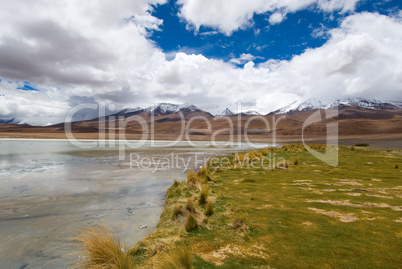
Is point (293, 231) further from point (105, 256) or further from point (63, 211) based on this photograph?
point (63, 211)

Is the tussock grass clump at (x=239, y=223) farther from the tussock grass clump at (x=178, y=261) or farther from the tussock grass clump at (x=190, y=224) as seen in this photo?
the tussock grass clump at (x=178, y=261)

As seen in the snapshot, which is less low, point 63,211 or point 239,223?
point 239,223

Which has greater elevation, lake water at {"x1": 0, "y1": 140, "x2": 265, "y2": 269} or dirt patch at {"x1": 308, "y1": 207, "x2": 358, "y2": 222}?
dirt patch at {"x1": 308, "y1": 207, "x2": 358, "y2": 222}

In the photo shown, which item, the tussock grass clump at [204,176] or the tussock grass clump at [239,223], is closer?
the tussock grass clump at [239,223]

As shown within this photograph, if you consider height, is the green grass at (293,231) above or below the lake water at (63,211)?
above

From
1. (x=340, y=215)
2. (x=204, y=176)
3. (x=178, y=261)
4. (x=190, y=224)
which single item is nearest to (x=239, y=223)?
(x=190, y=224)

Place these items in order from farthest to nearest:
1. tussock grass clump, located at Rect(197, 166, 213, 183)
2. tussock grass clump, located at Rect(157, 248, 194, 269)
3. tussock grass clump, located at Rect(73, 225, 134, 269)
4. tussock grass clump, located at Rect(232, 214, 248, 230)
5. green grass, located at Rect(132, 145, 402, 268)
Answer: tussock grass clump, located at Rect(197, 166, 213, 183) → tussock grass clump, located at Rect(232, 214, 248, 230) → green grass, located at Rect(132, 145, 402, 268) → tussock grass clump, located at Rect(73, 225, 134, 269) → tussock grass clump, located at Rect(157, 248, 194, 269)

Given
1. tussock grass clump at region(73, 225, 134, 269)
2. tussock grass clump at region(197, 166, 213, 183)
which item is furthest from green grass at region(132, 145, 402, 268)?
tussock grass clump at region(197, 166, 213, 183)

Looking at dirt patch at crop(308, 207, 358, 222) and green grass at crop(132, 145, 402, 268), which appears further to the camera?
dirt patch at crop(308, 207, 358, 222)

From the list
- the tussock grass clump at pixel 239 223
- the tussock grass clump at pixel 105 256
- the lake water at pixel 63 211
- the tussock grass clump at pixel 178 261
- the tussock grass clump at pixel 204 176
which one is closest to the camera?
the tussock grass clump at pixel 178 261

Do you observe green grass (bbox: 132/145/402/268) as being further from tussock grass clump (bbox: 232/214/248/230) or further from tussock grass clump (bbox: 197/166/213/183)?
tussock grass clump (bbox: 197/166/213/183)

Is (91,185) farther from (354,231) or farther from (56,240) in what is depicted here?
(354,231)

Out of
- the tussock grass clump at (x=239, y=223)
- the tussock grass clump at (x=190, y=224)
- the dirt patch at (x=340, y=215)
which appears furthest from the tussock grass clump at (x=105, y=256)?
the dirt patch at (x=340, y=215)

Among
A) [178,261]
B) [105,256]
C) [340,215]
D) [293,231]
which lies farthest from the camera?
[340,215]
